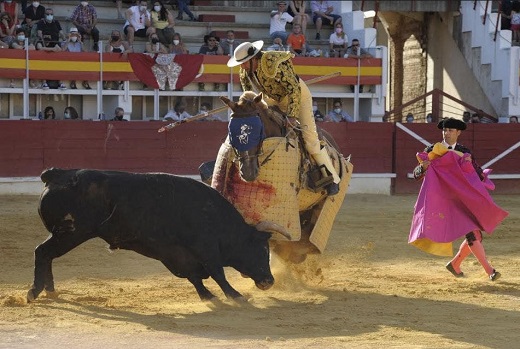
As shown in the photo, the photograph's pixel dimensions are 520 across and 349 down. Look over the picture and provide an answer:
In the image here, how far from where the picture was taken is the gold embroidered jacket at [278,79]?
24.3 feet

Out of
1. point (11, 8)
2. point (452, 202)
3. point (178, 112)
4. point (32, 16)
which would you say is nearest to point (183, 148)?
point (178, 112)

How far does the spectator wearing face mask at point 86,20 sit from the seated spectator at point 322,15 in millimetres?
3994

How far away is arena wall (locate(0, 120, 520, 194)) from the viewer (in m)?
14.1

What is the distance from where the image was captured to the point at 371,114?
59.9 ft

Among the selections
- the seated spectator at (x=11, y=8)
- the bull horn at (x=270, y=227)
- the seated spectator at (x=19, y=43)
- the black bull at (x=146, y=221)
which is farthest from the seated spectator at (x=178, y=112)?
the black bull at (x=146, y=221)

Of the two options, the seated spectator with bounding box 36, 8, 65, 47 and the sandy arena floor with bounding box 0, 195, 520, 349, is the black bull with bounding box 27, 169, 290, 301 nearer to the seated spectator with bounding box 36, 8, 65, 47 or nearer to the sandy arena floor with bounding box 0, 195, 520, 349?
the sandy arena floor with bounding box 0, 195, 520, 349

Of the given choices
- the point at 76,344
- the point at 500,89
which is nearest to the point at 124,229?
the point at 76,344

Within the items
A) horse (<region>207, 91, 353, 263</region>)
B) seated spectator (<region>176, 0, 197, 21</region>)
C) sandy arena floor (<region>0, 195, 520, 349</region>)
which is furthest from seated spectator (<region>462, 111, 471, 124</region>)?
horse (<region>207, 91, 353, 263</region>)

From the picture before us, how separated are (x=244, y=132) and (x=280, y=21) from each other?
11.4 meters

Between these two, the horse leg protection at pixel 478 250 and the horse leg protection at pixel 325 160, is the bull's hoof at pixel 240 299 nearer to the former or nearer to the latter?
the horse leg protection at pixel 325 160

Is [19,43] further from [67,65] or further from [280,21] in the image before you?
[280,21]

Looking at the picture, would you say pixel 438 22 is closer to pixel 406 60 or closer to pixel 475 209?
pixel 406 60

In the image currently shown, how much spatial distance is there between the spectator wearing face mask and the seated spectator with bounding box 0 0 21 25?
0.94 metres

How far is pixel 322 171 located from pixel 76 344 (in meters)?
2.56
